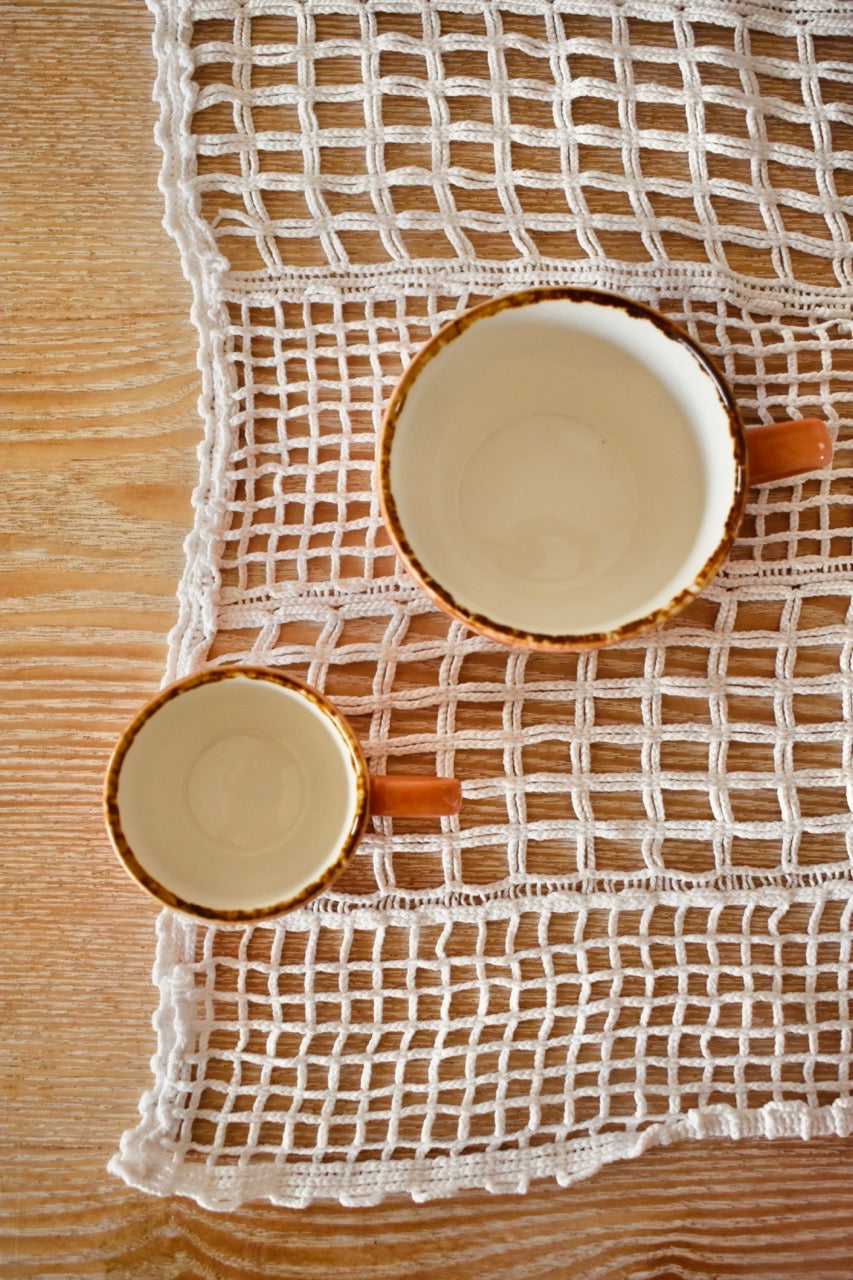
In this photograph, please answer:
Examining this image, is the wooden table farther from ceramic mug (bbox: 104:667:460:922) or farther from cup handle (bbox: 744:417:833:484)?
cup handle (bbox: 744:417:833:484)

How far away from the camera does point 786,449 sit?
57cm

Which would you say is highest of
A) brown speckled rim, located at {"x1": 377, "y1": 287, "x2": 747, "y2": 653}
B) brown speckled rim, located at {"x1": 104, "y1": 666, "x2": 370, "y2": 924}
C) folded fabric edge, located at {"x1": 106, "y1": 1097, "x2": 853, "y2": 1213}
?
brown speckled rim, located at {"x1": 377, "y1": 287, "x2": 747, "y2": 653}

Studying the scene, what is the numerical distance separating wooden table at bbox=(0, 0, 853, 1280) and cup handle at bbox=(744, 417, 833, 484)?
0.36m

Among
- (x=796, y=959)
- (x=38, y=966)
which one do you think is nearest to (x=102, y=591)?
(x=38, y=966)

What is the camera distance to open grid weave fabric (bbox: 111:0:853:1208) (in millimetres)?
630

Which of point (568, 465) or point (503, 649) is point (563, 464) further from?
point (503, 649)

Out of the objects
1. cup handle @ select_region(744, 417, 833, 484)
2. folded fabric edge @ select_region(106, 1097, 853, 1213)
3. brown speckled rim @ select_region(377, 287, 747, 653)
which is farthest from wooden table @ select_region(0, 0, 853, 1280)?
cup handle @ select_region(744, 417, 833, 484)

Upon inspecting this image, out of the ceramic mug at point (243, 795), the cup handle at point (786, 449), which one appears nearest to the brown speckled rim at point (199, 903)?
the ceramic mug at point (243, 795)

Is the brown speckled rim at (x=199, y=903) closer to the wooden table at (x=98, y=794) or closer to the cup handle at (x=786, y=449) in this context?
the wooden table at (x=98, y=794)

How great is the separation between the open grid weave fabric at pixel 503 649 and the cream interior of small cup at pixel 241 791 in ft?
0.12

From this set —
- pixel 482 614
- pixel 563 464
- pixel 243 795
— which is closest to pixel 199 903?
pixel 243 795

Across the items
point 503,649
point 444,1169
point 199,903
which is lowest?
point 444,1169

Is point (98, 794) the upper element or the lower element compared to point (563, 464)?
lower

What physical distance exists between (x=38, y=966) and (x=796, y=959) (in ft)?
1.64
